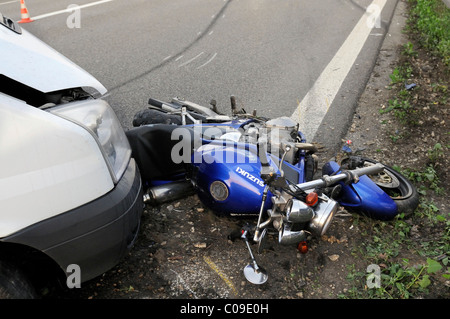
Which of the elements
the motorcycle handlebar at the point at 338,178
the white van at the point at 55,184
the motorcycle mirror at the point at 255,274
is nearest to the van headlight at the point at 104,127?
the white van at the point at 55,184

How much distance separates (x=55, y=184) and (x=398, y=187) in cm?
294

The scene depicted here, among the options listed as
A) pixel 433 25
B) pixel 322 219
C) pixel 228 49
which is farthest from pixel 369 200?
pixel 433 25

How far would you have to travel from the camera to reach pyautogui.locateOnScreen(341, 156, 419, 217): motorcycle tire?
3.71 metres

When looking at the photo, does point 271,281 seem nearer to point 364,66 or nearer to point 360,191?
point 360,191

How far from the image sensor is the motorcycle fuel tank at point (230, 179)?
10.4ft

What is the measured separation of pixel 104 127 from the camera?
266 cm

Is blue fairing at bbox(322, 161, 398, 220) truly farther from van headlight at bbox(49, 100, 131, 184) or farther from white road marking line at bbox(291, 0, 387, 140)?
van headlight at bbox(49, 100, 131, 184)

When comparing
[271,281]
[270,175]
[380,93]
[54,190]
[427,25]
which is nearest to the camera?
[54,190]

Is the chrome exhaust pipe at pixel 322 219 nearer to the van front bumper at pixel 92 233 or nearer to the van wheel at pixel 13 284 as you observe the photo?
the van front bumper at pixel 92 233

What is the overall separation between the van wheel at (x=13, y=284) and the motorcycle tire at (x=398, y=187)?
2.76m

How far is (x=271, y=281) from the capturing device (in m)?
3.14
